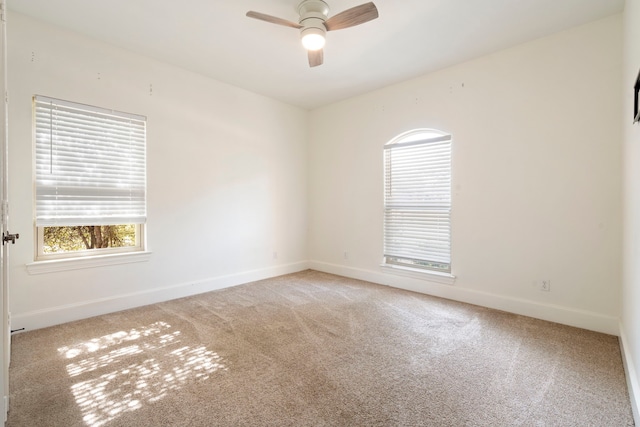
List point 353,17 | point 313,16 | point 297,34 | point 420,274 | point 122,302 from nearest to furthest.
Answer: point 353,17 < point 313,16 < point 297,34 < point 122,302 < point 420,274

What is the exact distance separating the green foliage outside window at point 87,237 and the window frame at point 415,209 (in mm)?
3386

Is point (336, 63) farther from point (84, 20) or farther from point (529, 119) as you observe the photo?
point (84, 20)

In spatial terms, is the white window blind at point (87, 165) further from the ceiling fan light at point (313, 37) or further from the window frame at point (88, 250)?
the ceiling fan light at point (313, 37)

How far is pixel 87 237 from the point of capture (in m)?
3.30

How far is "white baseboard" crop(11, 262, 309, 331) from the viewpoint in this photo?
2.84 metres

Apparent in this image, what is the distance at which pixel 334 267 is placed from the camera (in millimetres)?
5164

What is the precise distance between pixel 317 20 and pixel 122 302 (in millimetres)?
3553

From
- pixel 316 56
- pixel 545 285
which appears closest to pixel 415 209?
pixel 545 285

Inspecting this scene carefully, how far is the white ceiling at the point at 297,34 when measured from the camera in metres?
2.64

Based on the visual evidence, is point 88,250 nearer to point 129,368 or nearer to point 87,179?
point 87,179

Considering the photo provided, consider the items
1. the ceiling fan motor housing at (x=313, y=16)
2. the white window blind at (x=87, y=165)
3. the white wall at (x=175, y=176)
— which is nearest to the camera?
the ceiling fan motor housing at (x=313, y=16)

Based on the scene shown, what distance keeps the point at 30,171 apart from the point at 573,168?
17.2 feet

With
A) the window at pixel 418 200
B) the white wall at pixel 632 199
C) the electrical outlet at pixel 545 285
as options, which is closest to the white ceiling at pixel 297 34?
the white wall at pixel 632 199

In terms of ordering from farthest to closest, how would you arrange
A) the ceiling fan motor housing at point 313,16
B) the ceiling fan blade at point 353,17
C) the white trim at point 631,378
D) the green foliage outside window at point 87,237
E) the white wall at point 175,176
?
the green foliage outside window at point 87,237 → the white wall at point 175,176 → the ceiling fan motor housing at point 313,16 → the ceiling fan blade at point 353,17 → the white trim at point 631,378
